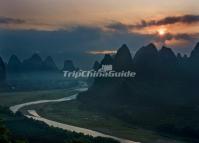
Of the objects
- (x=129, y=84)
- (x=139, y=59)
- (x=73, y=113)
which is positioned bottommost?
(x=73, y=113)

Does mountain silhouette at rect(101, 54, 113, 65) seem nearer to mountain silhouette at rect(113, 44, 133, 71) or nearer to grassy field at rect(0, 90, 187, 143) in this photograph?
mountain silhouette at rect(113, 44, 133, 71)

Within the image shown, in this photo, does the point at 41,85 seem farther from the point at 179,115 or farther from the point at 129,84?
the point at 179,115

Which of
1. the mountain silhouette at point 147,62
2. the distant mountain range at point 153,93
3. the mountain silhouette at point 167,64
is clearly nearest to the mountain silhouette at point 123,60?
the distant mountain range at point 153,93

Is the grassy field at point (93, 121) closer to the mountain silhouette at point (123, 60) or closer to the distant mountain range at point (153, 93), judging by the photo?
the distant mountain range at point (153, 93)

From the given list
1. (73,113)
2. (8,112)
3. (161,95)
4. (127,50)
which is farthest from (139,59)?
(8,112)

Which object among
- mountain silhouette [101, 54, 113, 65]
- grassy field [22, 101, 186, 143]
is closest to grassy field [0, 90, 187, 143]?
grassy field [22, 101, 186, 143]

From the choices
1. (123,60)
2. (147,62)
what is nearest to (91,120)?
(147,62)

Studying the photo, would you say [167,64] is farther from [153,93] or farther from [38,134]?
[38,134]
